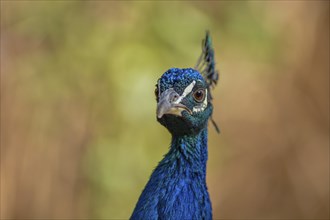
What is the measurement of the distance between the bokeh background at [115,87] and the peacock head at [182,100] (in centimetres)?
188

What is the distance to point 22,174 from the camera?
455cm

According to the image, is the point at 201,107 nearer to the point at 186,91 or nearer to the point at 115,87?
the point at 186,91

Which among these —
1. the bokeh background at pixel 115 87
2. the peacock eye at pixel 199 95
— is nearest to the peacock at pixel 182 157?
the peacock eye at pixel 199 95

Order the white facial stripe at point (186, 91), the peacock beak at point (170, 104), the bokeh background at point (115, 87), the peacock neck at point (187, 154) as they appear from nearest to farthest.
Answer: the peacock beak at point (170, 104) < the white facial stripe at point (186, 91) < the peacock neck at point (187, 154) < the bokeh background at point (115, 87)

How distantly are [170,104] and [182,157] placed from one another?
1.13ft

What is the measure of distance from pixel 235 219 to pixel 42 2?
84.0 inches

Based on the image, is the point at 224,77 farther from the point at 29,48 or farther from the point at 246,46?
the point at 29,48

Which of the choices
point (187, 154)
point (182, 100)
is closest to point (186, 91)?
point (182, 100)

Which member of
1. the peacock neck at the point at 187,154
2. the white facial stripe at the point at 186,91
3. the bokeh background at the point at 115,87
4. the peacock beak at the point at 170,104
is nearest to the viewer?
the peacock beak at the point at 170,104

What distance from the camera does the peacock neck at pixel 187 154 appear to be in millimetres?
2520

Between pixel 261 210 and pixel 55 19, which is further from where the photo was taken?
pixel 261 210

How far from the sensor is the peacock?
234 centimetres

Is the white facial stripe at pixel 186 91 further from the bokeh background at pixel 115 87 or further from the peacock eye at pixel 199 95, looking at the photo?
the bokeh background at pixel 115 87

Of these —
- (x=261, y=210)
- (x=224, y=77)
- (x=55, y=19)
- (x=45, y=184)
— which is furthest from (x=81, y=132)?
(x=261, y=210)
